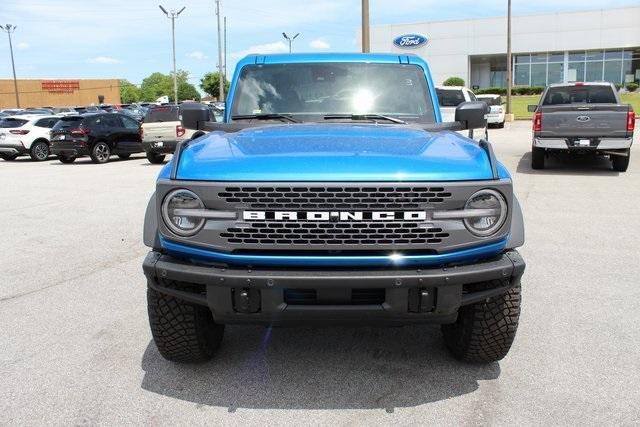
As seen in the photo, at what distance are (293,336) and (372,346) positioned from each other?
552mm

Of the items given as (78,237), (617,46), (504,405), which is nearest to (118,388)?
(504,405)

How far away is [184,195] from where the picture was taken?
10.1 feet

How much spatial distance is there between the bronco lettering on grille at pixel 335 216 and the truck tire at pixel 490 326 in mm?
787

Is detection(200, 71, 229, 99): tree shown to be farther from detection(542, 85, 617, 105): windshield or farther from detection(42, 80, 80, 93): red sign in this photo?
detection(542, 85, 617, 105): windshield

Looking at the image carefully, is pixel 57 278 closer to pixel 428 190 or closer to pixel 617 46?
pixel 428 190

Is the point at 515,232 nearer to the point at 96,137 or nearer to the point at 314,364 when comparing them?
the point at 314,364

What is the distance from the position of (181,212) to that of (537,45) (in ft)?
213

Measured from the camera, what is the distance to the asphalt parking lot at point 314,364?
3.21m

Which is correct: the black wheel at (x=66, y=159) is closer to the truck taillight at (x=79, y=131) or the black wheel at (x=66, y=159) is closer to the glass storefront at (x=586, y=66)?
the truck taillight at (x=79, y=131)

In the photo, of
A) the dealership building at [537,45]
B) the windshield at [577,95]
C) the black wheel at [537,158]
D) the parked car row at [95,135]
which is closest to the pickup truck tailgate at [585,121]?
the black wheel at [537,158]

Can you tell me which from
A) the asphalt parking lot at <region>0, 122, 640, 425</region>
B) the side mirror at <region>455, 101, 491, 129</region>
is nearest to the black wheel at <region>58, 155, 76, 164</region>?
the asphalt parking lot at <region>0, 122, 640, 425</region>

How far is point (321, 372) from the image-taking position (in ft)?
12.0

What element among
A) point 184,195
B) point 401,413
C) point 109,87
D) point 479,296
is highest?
point 109,87

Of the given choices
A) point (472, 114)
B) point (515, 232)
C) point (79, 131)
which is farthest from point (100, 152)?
point (515, 232)
